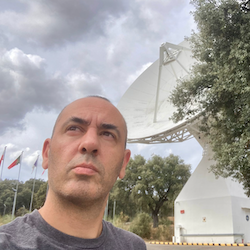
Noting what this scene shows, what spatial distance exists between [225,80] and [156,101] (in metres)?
5.98

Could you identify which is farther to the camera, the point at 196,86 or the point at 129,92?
the point at 129,92

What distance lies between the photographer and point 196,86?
12383 mm

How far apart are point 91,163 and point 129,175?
35.3 metres

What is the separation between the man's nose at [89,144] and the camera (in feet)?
3.10

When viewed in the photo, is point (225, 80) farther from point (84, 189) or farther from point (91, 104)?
point (84, 189)

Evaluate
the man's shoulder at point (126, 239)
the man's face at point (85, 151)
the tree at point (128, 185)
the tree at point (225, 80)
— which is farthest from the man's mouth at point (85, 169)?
the tree at point (128, 185)

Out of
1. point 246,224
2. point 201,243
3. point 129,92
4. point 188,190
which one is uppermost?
point 129,92

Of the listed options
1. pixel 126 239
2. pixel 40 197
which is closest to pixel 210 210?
pixel 126 239

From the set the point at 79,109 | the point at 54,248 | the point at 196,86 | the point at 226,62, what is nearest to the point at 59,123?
the point at 79,109

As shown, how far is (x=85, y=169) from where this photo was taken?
0.91 m

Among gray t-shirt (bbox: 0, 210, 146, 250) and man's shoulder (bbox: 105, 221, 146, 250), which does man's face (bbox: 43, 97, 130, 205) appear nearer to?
gray t-shirt (bbox: 0, 210, 146, 250)

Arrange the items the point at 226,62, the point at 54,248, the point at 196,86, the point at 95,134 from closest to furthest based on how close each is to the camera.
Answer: the point at 54,248, the point at 95,134, the point at 226,62, the point at 196,86

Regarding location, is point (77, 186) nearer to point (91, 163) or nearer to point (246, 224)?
point (91, 163)

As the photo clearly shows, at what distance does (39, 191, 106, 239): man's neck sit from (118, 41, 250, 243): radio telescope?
1567 cm
